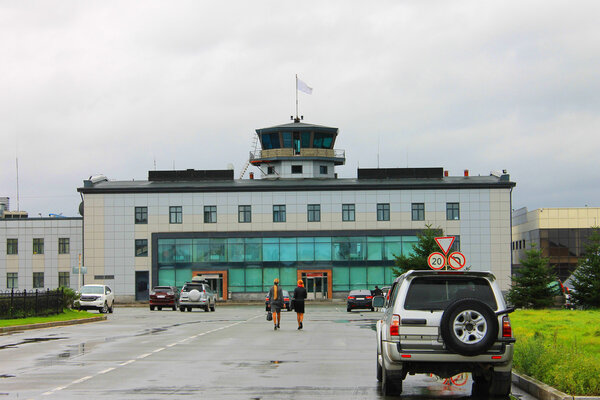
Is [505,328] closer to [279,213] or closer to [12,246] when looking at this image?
[279,213]

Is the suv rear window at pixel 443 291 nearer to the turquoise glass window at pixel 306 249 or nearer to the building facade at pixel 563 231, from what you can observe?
the turquoise glass window at pixel 306 249

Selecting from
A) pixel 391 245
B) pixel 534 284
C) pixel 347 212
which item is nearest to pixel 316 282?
pixel 347 212

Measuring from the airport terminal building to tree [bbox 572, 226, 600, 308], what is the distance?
34.3 metres

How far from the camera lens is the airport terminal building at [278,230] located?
76500 millimetres

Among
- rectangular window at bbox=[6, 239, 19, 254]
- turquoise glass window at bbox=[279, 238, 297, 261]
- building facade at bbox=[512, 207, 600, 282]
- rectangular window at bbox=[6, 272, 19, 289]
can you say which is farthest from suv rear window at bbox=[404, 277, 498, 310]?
building facade at bbox=[512, 207, 600, 282]

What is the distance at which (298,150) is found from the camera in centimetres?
8412

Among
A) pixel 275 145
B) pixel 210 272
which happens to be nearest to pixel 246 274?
pixel 210 272

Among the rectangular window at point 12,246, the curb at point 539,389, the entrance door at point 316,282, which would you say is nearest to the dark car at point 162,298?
the entrance door at point 316,282

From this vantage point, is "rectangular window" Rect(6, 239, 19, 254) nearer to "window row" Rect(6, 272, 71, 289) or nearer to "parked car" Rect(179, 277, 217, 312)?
"window row" Rect(6, 272, 71, 289)

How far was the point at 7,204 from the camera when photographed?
103625 mm

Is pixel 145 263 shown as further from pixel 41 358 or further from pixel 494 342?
pixel 494 342

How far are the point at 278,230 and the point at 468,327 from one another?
66.3 meters

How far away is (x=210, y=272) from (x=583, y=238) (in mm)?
47064

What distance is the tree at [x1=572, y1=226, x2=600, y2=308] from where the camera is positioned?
41.1m
